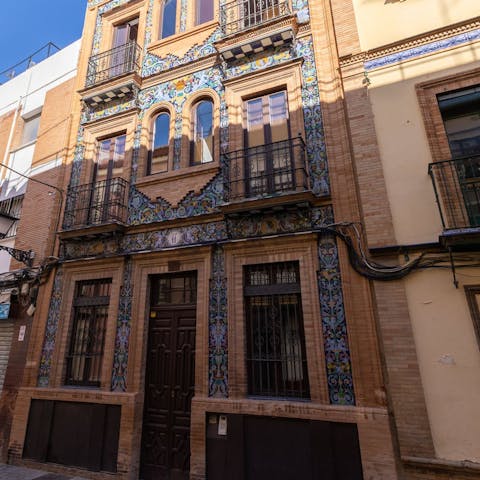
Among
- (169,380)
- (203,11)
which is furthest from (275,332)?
(203,11)

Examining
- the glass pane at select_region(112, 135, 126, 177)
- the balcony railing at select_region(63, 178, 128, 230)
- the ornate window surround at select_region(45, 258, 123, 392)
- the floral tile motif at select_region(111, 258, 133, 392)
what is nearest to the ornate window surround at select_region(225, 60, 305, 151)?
the balcony railing at select_region(63, 178, 128, 230)

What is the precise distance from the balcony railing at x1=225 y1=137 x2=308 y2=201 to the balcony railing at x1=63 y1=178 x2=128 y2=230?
275cm

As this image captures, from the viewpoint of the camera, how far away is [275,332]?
19.5 feet

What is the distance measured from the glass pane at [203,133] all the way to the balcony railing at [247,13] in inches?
67.5

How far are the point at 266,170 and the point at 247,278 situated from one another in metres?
2.14

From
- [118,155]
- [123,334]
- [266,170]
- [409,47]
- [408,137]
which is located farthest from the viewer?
[118,155]

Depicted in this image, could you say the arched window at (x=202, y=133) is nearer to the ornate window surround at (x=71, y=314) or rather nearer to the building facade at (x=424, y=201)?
the ornate window surround at (x=71, y=314)

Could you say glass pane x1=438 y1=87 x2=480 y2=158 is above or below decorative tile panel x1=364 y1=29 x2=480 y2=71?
below

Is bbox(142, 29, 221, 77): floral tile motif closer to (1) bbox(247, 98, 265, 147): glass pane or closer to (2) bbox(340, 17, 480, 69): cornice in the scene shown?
(1) bbox(247, 98, 265, 147): glass pane

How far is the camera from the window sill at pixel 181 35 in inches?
329

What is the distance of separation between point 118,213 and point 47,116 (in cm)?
486

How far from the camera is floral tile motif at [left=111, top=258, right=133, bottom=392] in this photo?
6.75m

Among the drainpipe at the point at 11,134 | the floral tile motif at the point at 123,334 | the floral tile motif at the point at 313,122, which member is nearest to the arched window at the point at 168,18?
the floral tile motif at the point at 313,122

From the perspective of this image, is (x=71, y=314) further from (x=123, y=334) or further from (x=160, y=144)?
(x=160, y=144)
